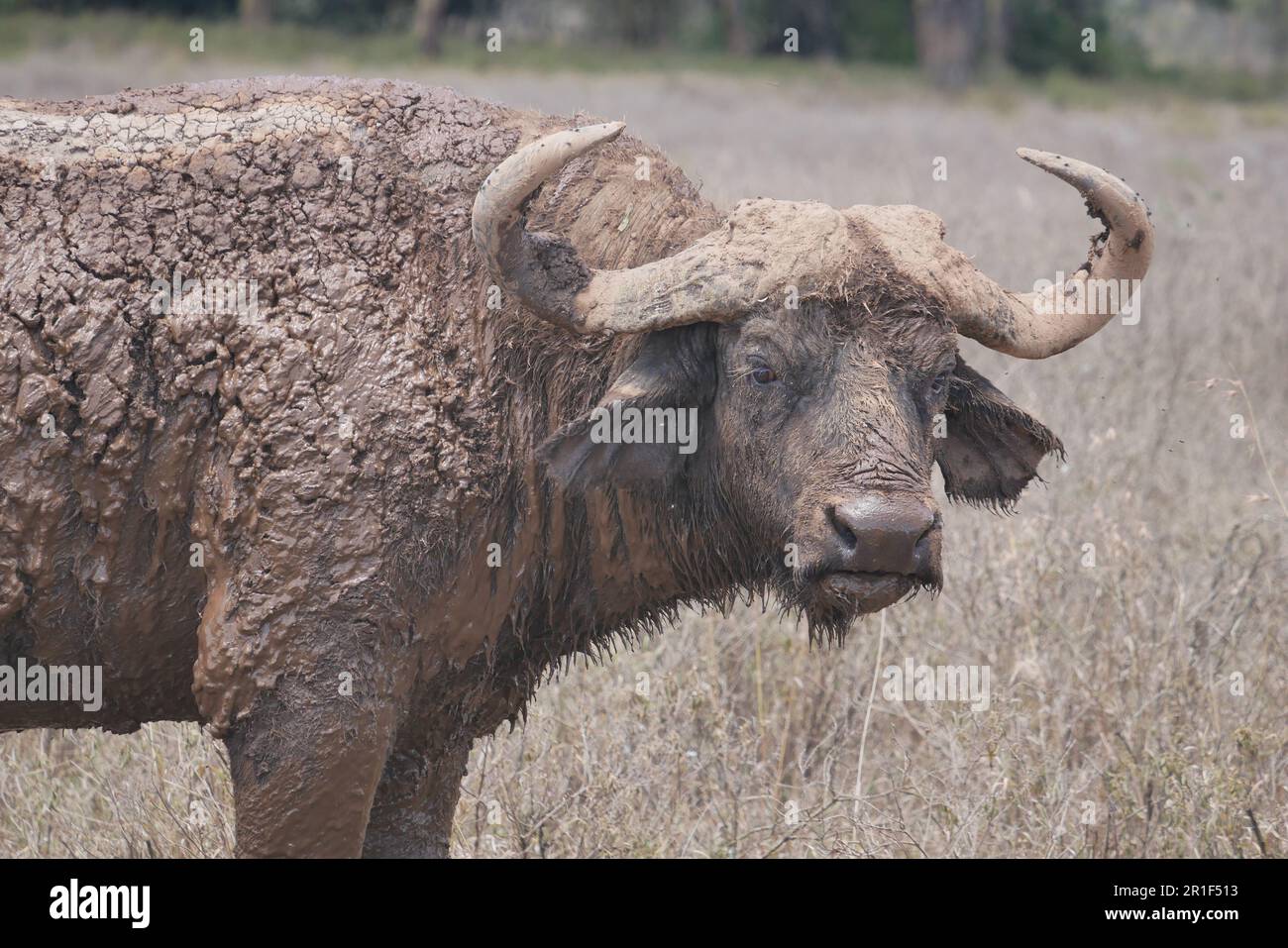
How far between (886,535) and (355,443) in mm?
1307

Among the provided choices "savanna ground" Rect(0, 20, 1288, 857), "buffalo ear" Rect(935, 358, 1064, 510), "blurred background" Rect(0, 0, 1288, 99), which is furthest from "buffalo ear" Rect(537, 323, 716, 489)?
"blurred background" Rect(0, 0, 1288, 99)

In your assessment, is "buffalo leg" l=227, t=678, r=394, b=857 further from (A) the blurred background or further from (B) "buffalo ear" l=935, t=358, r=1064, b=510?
(A) the blurred background

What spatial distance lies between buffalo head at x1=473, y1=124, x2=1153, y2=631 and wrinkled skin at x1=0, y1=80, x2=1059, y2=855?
11 mm

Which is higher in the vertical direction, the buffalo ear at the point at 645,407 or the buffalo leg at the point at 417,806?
the buffalo ear at the point at 645,407

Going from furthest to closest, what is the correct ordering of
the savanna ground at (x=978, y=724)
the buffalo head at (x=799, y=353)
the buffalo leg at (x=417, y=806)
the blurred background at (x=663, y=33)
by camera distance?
the blurred background at (x=663, y=33) < the savanna ground at (x=978, y=724) < the buffalo leg at (x=417, y=806) < the buffalo head at (x=799, y=353)

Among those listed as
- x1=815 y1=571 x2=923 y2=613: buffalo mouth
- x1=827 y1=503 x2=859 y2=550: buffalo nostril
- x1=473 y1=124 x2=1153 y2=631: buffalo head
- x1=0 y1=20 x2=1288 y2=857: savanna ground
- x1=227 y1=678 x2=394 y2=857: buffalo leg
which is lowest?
x1=0 y1=20 x2=1288 y2=857: savanna ground

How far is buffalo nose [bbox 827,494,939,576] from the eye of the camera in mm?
3545

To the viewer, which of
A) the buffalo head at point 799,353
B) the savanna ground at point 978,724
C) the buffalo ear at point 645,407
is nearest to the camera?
the buffalo head at point 799,353

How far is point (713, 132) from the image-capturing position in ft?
61.0

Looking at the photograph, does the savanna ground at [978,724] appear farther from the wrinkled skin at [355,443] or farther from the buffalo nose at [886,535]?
the buffalo nose at [886,535]

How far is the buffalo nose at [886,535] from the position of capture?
354 centimetres

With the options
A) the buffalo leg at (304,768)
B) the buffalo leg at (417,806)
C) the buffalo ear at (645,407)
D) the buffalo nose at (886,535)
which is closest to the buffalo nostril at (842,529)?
the buffalo nose at (886,535)

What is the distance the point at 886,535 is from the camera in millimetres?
3539
